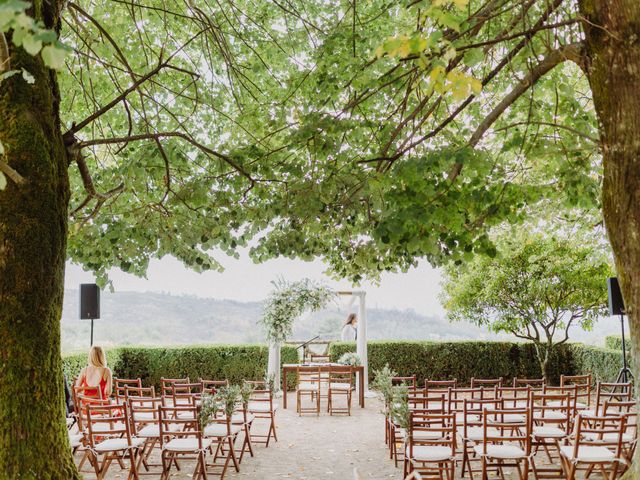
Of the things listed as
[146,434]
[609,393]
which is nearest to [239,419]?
[146,434]

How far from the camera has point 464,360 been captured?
51.2 feet

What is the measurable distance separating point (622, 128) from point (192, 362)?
12.2m

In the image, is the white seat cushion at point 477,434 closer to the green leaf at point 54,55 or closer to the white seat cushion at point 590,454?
the white seat cushion at point 590,454

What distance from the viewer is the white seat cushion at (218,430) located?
750 cm

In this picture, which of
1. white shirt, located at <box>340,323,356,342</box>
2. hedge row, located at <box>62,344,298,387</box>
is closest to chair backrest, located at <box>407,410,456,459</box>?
white shirt, located at <box>340,323,356,342</box>

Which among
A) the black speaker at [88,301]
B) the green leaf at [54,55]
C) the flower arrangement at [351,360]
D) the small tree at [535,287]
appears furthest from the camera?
the small tree at [535,287]

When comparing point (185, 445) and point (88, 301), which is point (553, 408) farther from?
point (88, 301)

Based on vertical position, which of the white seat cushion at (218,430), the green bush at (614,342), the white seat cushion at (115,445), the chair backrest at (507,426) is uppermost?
the green bush at (614,342)

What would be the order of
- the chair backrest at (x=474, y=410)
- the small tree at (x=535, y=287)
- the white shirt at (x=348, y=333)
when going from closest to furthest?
the chair backrest at (x=474, y=410)
the small tree at (x=535, y=287)
the white shirt at (x=348, y=333)

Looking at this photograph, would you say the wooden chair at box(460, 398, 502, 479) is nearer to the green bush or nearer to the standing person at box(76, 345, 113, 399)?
the standing person at box(76, 345, 113, 399)

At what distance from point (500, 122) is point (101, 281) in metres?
4.92

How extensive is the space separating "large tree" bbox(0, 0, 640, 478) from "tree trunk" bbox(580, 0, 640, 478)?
1 centimetres

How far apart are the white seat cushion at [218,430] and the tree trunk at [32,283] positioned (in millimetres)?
3311

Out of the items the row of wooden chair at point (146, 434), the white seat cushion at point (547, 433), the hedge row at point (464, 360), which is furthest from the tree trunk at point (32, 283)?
the hedge row at point (464, 360)
